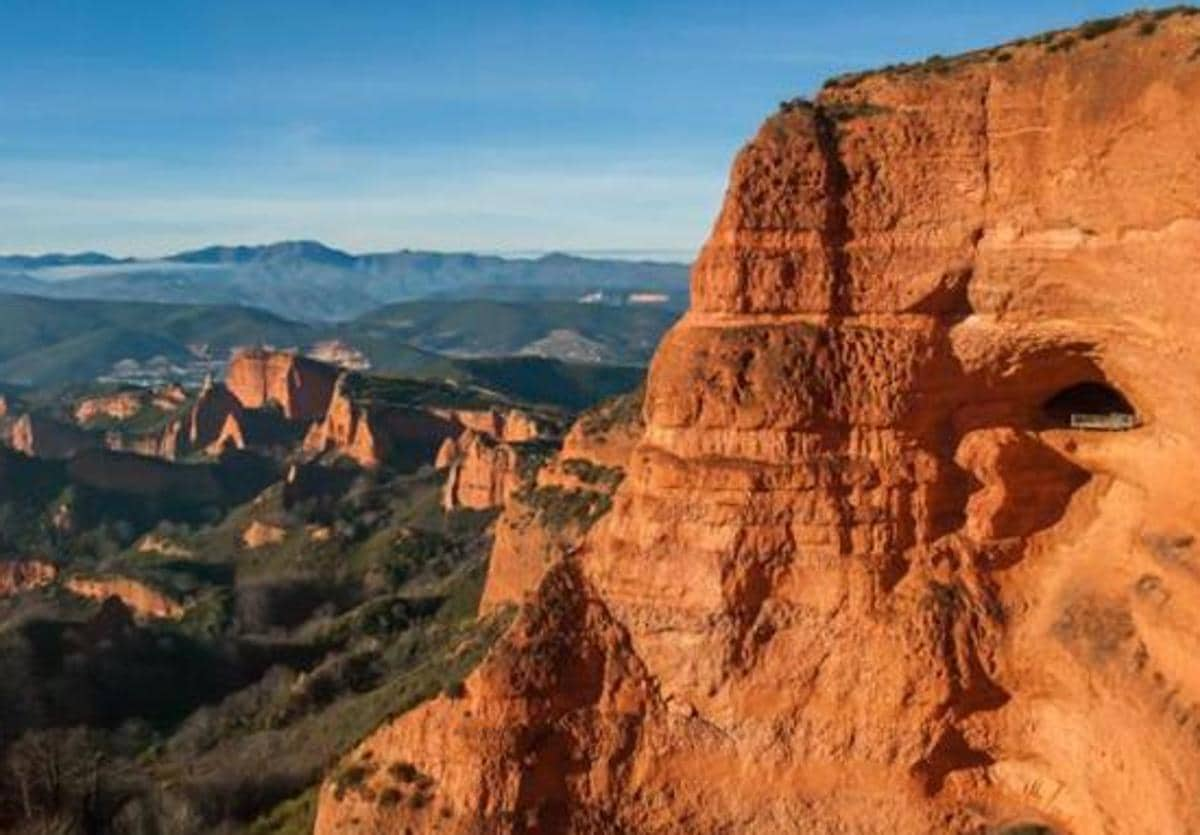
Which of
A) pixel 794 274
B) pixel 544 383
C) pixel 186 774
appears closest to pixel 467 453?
pixel 186 774

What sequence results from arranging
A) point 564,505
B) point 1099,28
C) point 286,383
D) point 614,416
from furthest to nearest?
point 286,383 < point 614,416 < point 564,505 < point 1099,28

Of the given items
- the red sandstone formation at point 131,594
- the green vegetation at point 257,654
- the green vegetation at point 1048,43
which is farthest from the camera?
the red sandstone formation at point 131,594

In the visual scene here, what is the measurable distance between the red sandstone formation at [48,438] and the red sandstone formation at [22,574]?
53284 mm

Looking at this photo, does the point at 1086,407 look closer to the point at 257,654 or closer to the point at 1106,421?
the point at 1106,421

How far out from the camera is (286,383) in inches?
5404

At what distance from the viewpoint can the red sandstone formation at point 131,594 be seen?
3022 inches

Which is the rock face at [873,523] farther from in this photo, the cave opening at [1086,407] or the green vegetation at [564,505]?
the green vegetation at [564,505]

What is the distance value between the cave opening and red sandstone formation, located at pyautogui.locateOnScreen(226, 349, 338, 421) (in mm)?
117950

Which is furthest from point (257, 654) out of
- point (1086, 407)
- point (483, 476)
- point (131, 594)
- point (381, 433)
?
point (381, 433)

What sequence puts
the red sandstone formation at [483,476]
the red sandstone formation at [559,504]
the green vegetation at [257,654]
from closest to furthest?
the green vegetation at [257,654]
the red sandstone formation at [559,504]
the red sandstone formation at [483,476]

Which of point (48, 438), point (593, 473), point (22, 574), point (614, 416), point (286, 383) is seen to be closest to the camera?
point (593, 473)

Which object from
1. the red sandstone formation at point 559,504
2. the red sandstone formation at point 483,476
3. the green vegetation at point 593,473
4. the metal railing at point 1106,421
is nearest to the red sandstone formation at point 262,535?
the red sandstone formation at point 483,476

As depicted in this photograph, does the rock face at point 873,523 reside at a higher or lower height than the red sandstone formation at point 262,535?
higher

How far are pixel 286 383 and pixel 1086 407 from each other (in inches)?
4755
